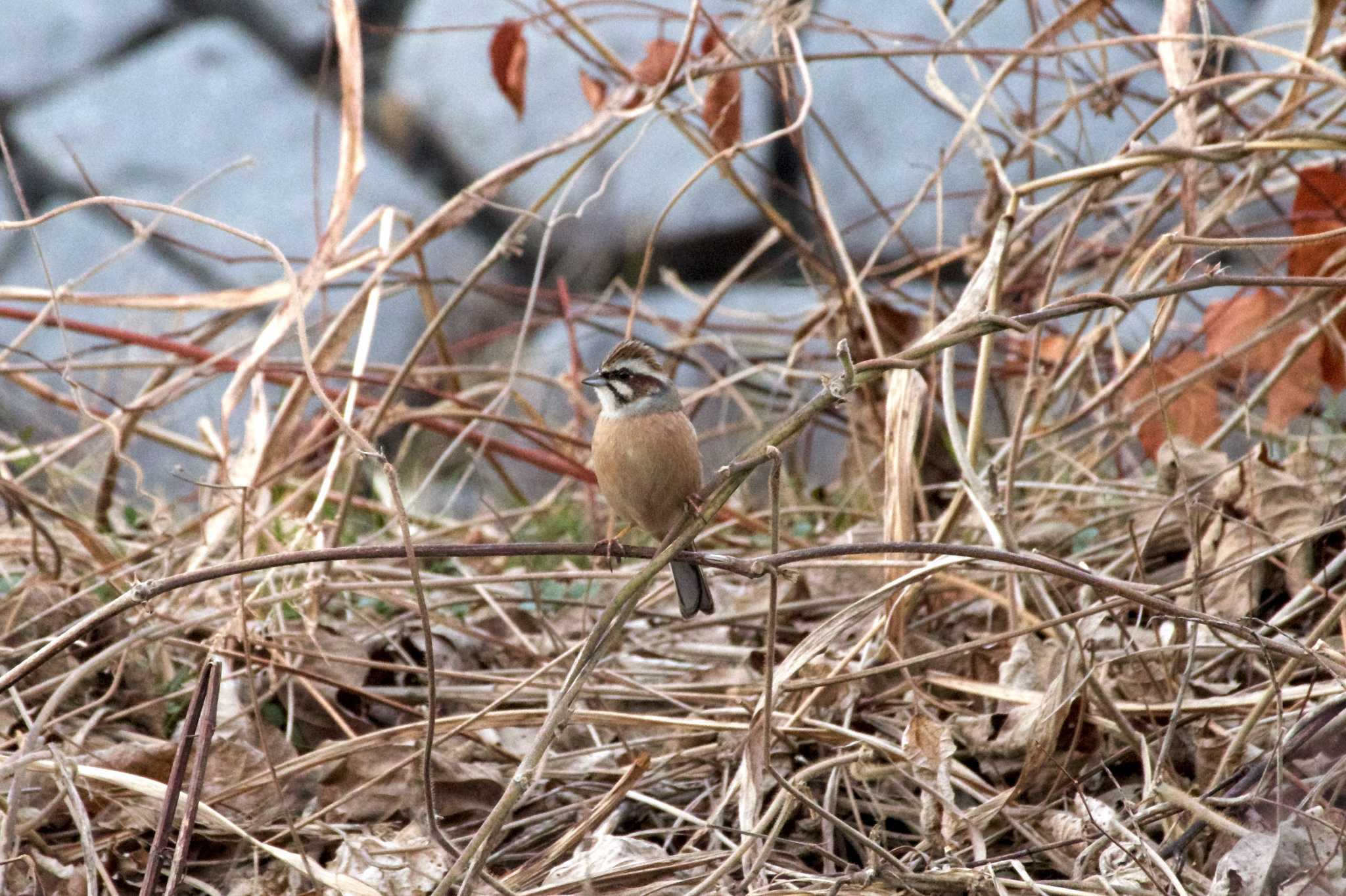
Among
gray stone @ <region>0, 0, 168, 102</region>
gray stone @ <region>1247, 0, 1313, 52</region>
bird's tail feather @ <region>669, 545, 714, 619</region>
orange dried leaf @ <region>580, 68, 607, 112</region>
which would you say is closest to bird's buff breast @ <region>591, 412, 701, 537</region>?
bird's tail feather @ <region>669, 545, 714, 619</region>

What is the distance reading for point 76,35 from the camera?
26.4 feet

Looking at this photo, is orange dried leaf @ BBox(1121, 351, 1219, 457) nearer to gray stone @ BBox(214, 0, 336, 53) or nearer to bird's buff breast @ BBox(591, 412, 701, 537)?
bird's buff breast @ BBox(591, 412, 701, 537)

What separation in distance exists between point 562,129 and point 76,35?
3.14 meters

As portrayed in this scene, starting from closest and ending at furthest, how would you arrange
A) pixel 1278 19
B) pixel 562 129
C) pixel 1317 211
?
1. pixel 1317 211
2. pixel 1278 19
3. pixel 562 129

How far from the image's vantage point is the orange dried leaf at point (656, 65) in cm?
405

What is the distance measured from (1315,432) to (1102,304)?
11.1 ft

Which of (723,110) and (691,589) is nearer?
(691,589)

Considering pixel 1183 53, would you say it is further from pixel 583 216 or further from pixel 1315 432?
pixel 583 216

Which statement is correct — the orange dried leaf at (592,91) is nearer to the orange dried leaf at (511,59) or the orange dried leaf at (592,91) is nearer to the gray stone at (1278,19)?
the orange dried leaf at (511,59)

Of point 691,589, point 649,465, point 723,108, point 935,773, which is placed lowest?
point 935,773

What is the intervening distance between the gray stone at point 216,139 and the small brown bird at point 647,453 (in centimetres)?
467

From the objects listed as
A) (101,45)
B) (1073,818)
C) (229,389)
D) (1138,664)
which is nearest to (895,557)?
(1138,664)

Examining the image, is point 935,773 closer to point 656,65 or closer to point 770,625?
point 770,625

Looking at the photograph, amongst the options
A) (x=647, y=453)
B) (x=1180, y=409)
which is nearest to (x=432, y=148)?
(x=1180, y=409)
